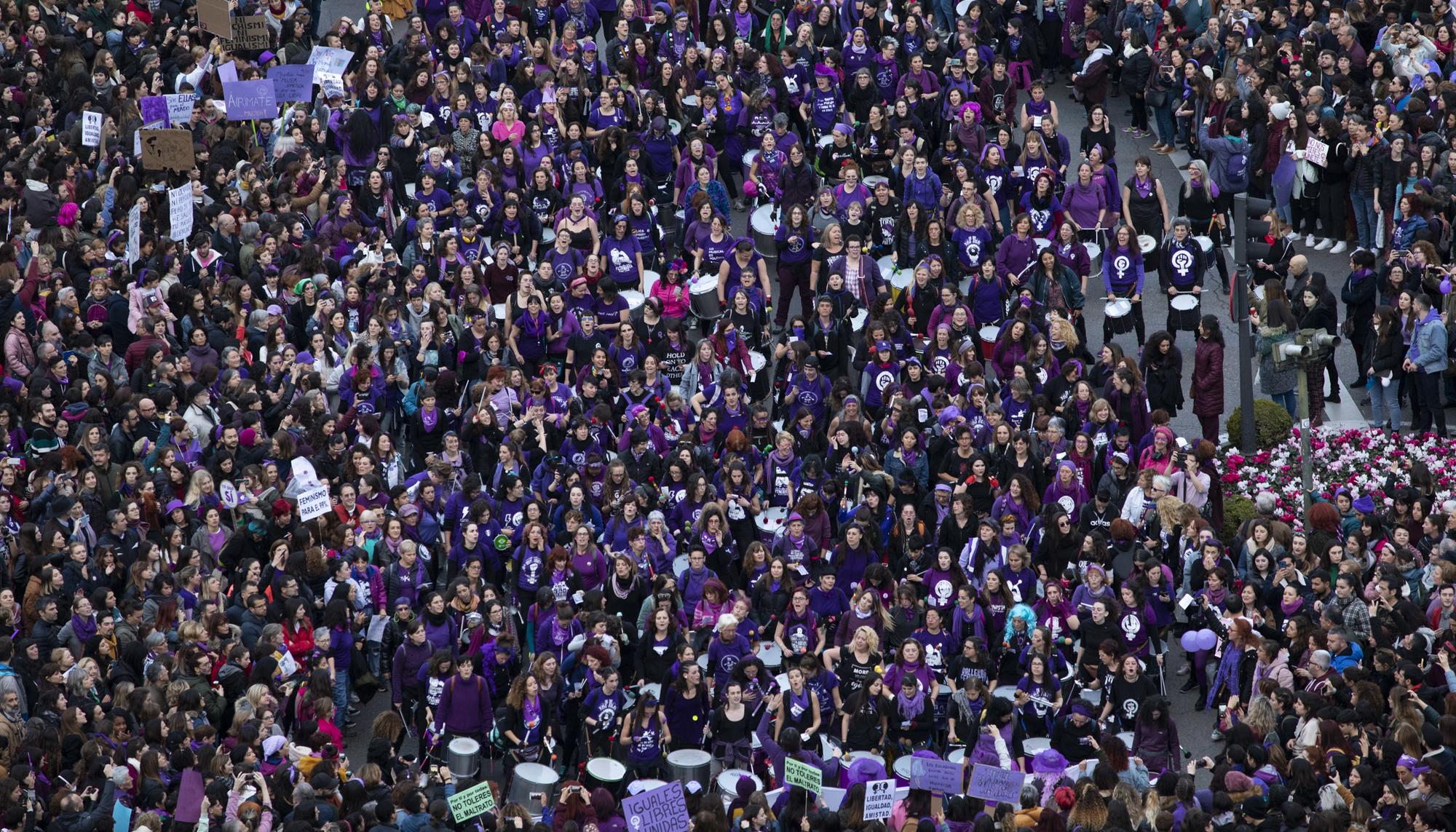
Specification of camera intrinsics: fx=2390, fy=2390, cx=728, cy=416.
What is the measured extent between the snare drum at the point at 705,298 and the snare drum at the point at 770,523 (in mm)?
3333

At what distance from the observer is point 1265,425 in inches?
907

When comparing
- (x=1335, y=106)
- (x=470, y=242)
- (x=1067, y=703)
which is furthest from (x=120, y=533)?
(x=1335, y=106)

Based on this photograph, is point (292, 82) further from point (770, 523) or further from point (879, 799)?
point (879, 799)

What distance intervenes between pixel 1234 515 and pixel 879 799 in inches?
237

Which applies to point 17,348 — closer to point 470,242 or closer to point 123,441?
point 123,441

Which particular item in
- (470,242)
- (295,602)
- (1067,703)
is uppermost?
(470,242)

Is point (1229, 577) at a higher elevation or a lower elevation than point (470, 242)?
lower

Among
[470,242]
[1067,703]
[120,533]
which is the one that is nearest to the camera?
[1067,703]

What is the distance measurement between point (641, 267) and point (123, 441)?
18.8 feet

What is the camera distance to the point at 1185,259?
2359cm

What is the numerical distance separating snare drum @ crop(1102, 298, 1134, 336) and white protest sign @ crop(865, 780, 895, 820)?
7.48 m

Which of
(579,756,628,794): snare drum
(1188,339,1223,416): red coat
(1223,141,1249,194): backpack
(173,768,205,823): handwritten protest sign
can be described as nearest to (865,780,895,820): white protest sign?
(579,756,628,794): snare drum

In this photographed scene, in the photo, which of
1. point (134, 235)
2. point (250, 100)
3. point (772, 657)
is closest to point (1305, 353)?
point (772, 657)

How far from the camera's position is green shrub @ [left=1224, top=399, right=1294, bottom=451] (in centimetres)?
2300
